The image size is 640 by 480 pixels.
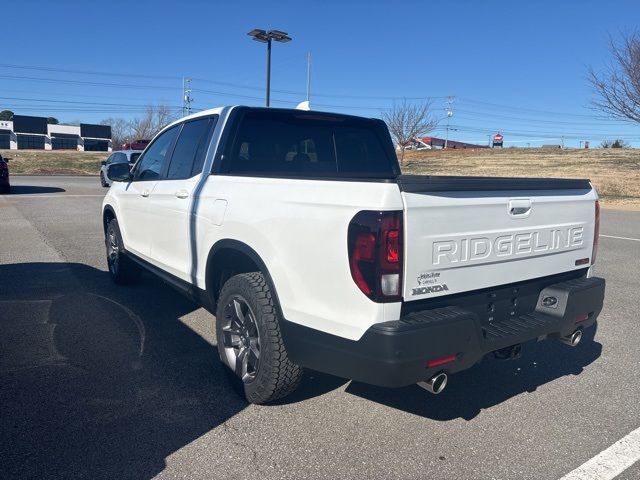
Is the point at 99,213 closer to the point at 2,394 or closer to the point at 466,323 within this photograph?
the point at 2,394

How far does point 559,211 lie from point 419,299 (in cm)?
128

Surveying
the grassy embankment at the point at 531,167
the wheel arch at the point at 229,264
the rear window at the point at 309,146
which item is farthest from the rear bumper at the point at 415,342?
the grassy embankment at the point at 531,167

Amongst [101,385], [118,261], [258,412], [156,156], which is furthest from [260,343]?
[118,261]

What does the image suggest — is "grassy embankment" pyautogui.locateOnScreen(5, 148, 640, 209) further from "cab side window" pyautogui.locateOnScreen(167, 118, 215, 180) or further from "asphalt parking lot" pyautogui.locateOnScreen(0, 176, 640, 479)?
"cab side window" pyautogui.locateOnScreen(167, 118, 215, 180)

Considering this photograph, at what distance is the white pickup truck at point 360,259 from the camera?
8.50ft

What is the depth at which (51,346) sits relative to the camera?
4367 millimetres

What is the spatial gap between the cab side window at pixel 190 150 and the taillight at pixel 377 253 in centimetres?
199

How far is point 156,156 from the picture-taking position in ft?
17.3

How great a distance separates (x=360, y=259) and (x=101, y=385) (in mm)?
2185

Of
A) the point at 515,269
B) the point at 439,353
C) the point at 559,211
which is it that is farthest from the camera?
the point at 559,211

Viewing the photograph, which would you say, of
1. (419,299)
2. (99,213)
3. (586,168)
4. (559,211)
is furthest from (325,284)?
(586,168)

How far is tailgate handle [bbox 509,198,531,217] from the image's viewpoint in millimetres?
3037

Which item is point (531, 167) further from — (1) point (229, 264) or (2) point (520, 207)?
(1) point (229, 264)

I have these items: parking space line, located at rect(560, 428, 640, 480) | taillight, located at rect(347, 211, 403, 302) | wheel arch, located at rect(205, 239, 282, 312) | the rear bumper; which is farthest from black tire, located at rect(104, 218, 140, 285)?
parking space line, located at rect(560, 428, 640, 480)
